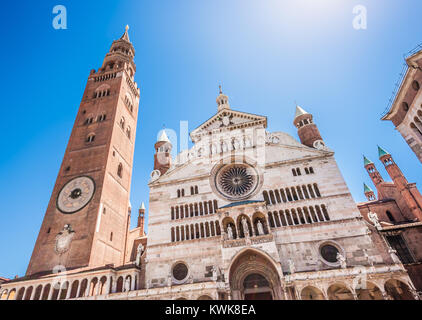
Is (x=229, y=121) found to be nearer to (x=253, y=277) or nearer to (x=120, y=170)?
(x=120, y=170)

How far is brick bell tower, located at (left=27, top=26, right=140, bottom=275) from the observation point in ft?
82.8

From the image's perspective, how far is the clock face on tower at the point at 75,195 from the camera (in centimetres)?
2783

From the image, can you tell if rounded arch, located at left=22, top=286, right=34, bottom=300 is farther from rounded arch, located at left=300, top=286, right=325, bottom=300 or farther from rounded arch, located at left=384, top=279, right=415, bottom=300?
rounded arch, located at left=384, top=279, right=415, bottom=300

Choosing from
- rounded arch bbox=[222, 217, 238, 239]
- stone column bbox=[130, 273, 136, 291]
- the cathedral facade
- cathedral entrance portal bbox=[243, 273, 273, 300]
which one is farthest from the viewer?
rounded arch bbox=[222, 217, 238, 239]

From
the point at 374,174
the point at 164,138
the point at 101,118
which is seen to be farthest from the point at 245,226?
the point at 374,174

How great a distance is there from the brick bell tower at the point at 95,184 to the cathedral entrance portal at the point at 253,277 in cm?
1374

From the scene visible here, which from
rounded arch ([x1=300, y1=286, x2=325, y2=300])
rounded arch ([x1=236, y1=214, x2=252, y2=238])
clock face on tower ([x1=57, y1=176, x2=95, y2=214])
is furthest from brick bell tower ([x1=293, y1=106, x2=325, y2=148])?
clock face on tower ([x1=57, y1=176, x2=95, y2=214])

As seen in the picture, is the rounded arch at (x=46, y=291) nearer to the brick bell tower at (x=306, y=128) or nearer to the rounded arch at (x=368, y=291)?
the rounded arch at (x=368, y=291)

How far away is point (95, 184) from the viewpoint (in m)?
28.8

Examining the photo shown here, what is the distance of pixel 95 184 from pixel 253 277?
64.6 ft

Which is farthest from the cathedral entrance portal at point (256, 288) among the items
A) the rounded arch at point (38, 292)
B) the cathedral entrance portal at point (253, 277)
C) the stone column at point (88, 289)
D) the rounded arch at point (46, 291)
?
the rounded arch at point (38, 292)

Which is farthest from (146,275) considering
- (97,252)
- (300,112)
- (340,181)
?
(300,112)
